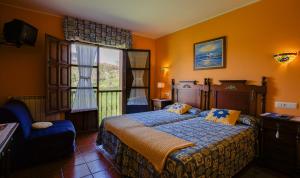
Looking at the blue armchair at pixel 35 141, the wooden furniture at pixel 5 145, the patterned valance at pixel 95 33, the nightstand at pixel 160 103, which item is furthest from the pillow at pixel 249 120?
the patterned valance at pixel 95 33

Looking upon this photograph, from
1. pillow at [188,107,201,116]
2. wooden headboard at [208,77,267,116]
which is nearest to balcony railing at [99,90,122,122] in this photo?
pillow at [188,107,201,116]

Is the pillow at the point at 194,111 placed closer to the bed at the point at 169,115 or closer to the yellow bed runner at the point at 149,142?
the bed at the point at 169,115

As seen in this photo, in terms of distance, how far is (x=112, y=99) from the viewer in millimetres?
4742

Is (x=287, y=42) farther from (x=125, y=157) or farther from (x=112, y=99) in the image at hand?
(x=112, y=99)

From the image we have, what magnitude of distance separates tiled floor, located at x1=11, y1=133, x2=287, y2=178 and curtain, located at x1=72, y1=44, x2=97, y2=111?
1400mm

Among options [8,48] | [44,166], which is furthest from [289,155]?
[8,48]

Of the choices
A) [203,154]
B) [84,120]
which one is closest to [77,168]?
[84,120]

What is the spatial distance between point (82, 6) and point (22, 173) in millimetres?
2992

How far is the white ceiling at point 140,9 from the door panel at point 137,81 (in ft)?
3.13

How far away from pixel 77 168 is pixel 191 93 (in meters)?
2.86

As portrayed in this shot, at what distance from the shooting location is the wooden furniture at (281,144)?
2123mm

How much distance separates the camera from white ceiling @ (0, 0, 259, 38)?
9.48ft

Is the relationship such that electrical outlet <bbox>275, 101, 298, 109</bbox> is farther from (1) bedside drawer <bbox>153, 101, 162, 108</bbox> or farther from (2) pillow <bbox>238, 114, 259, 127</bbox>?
(1) bedside drawer <bbox>153, 101, 162, 108</bbox>

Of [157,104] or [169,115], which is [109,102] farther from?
[169,115]
